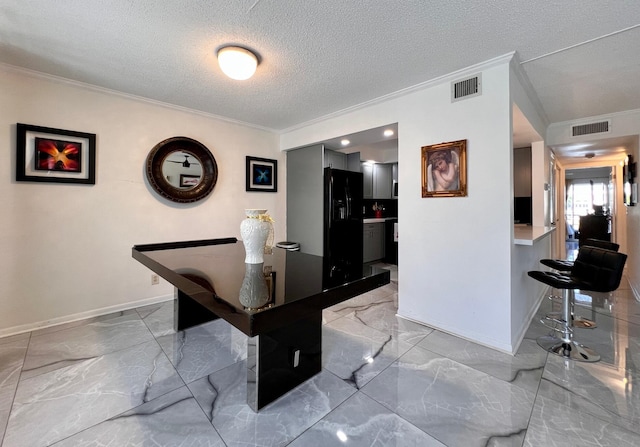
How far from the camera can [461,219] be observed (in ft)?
8.28

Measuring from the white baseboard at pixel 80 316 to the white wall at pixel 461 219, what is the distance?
3000 millimetres

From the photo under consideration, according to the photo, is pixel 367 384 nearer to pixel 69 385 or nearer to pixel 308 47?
pixel 69 385

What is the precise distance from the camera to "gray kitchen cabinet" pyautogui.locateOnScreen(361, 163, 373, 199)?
19.0 feet

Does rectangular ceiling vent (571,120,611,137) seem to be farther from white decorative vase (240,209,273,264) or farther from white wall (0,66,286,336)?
white wall (0,66,286,336)

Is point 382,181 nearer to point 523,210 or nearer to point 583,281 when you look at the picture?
point 523,210

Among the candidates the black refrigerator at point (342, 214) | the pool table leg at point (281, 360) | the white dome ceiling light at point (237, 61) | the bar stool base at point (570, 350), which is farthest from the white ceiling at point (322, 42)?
the bar stool base at point (570, 350)

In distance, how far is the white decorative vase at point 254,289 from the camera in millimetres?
1065

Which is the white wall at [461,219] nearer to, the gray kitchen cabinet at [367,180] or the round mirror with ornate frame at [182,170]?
the round mirror with ornate frame at [182,170]

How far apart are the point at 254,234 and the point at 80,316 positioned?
8.40 feet

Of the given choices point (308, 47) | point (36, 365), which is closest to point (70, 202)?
point (36, 365)

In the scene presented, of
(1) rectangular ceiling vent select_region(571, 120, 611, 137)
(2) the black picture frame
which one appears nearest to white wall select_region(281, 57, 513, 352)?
(1) rectangular ceiling vent select_region(571, 120, 611, 137)

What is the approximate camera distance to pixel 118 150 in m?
3.11

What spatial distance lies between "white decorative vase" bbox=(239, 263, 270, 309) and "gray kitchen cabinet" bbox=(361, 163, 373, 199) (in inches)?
175

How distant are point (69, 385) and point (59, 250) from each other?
5.28ft
